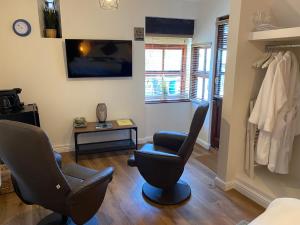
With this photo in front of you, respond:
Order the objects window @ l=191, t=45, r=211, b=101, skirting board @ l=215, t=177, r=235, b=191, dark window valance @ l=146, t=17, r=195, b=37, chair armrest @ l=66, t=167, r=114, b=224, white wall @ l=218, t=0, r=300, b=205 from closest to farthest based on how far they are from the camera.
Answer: chair armrest @ l=66, t=167, r=114, b=224
white wall @ l=218, t=0, r=300, b=205
skirting board @ l=215, t=177, r=235, b=191
dark window valance @ l=146, t=17, r=195, b=37
window @ l=191, t=45, r=211, b=101

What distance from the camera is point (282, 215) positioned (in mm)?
1222

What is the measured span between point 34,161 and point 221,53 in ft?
9.62

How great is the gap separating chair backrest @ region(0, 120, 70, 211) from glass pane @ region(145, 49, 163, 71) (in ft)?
9.35

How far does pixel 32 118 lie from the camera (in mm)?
2982

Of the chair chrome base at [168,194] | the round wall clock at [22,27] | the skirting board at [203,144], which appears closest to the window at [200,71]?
the skirting board at [203,144]

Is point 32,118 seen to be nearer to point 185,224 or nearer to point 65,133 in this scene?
point 65,133

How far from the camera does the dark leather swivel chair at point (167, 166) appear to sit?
85.7 inches

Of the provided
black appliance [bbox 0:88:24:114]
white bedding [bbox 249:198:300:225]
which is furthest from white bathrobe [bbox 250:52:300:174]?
black appliance [bbox 0:88:24:114]

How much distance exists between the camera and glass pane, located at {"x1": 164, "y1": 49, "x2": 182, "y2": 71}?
4.16m

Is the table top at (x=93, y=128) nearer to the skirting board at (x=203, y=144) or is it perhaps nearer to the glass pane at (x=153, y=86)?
the glass pane at (x=153, y=86)

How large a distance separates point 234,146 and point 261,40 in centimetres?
114

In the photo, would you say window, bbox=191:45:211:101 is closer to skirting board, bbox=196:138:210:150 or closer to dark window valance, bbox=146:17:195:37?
dark window valance, bbox=146:17:195:37

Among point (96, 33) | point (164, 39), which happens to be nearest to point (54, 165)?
point (96, 33)

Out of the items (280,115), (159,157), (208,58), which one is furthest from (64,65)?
(280,115)
